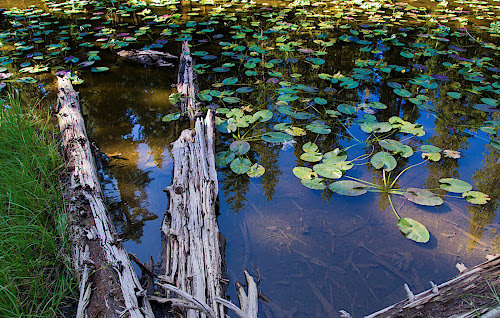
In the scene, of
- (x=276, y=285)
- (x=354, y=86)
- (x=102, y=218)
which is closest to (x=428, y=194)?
(x=276, y=285)

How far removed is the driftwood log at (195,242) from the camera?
51.2 inches

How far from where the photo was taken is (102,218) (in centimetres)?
164

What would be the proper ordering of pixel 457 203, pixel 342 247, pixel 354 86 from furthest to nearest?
pixel 354 86 < pixel 457 203 < pixel 342 247

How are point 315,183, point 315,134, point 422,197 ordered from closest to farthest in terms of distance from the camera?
point 422,197, point 315,183, point 315,134

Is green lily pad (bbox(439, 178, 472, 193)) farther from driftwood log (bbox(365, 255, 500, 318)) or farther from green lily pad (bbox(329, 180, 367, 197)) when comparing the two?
driftwood log (bbox(365, 255, 500, 318))

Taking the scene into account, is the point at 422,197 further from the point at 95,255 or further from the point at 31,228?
the point at 31,228

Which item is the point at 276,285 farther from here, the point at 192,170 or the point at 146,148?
the point at 146,148

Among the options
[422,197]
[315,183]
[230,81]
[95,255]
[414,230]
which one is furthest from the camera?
[230,81]

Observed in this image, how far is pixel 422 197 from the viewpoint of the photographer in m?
1.94

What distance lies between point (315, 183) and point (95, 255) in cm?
129

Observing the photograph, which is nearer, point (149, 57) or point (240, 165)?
point (240, 165)

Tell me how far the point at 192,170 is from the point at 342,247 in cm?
97

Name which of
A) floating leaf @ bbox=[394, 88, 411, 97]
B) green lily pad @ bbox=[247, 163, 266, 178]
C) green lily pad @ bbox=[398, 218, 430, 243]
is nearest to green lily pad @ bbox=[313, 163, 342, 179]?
green lily pad @ bbox=[247, 163, 266, 178]

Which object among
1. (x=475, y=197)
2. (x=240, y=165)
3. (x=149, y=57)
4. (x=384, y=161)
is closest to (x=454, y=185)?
(x=475, y=197)
